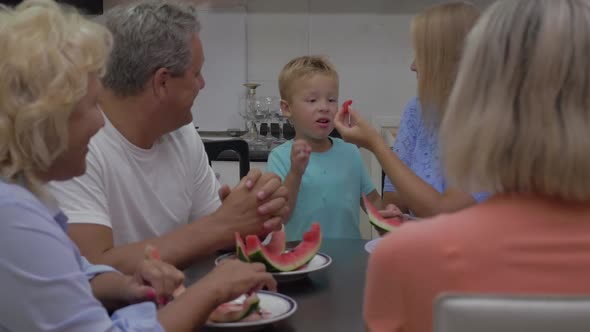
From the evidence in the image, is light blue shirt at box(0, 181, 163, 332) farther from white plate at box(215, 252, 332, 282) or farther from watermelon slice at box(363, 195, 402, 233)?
watermelon slice at box(363, 195, 402, 233)

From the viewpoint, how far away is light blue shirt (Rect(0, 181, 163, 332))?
1.03 m

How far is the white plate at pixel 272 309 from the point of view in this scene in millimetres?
1275

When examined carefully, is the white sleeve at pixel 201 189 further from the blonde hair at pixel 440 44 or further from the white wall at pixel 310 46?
the white wall at pixel 310 46

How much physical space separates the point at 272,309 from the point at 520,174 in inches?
24.4

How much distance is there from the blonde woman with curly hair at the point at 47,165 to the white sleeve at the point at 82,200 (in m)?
0.47

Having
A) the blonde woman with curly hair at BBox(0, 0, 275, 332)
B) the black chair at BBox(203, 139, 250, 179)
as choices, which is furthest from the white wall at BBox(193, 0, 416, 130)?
the blonde woman with curly hair at BBox(0, 0, 275, 332)

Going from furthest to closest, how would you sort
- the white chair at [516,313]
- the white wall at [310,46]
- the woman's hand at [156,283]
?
the white wall at [310,46]
the woman's hand at [156,283]
the white chair at [516,313]

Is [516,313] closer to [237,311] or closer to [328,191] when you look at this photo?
[237,311]

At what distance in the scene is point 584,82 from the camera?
908 mm

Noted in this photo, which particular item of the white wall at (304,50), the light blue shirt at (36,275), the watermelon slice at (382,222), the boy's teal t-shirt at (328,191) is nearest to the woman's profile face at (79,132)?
the light blue shirt at (36,275)

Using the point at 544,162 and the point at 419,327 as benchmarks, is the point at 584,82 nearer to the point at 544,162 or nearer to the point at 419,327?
the point at 544,162

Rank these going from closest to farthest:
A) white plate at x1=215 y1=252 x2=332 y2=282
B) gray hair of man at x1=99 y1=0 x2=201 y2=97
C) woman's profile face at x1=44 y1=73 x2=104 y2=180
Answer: woman's profile face at x1=44 y1=73 x2=104 y2=180 < white plate at x1=215 y1=252 x2=332 y2=282 < gray hair of man at x1=99 y1=0 x2=201 y2=97

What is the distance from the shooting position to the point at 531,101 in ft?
2.99

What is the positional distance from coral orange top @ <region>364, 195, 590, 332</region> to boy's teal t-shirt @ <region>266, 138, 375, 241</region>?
142 cm
